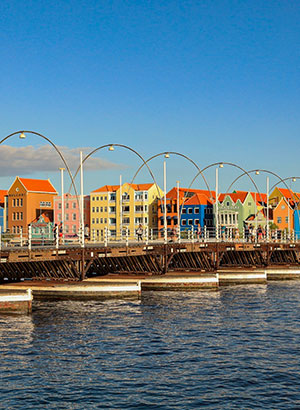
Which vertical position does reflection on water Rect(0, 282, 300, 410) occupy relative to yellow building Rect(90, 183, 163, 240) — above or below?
below

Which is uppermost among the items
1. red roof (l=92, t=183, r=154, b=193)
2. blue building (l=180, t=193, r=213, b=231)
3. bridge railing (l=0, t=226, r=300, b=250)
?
red roof (l=92, t=183, r=154, b=193)

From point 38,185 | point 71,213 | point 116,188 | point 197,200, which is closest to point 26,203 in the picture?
point 38,185

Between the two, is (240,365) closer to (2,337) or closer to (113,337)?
(113,337)

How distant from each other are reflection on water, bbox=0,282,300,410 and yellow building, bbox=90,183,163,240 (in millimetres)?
99917

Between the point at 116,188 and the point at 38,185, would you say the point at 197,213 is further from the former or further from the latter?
the point at 38,185

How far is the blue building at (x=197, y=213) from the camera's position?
450 feet

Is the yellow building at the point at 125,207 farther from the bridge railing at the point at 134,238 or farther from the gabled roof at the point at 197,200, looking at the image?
the bridge railing at the point at 134,238

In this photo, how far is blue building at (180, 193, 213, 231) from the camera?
450 feet

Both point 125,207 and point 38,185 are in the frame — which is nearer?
point 125,207

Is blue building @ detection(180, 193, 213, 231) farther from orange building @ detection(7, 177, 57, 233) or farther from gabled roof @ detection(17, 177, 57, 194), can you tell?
gabled roof @ detection(17, 177, 57, 194)

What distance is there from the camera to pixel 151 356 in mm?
26297

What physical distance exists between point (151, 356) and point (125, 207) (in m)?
120

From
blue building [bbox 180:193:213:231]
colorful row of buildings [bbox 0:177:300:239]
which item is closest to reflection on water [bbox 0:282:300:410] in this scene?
blue building [bbox 180:193:213:231]

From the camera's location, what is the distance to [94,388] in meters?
21.3
